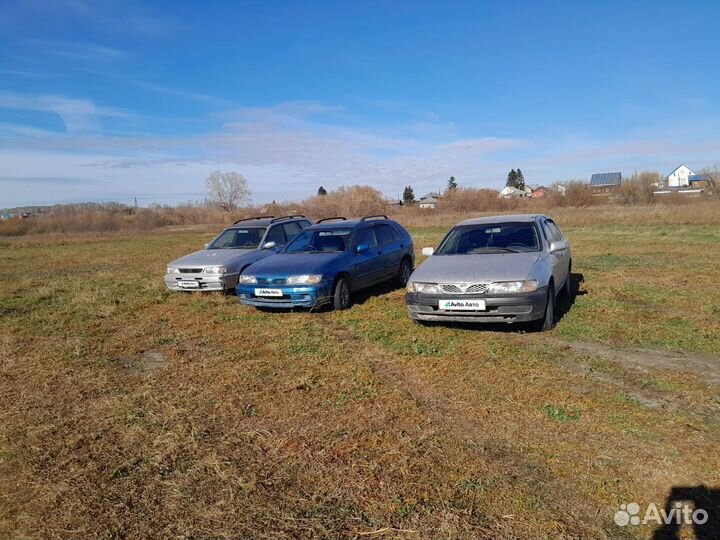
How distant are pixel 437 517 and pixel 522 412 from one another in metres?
1.63

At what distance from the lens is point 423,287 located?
6.48 metres

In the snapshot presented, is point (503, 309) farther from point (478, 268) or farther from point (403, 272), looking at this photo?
point (403, 272)

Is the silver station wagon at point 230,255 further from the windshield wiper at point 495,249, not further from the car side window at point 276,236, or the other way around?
the windshield wiper at point 495,249

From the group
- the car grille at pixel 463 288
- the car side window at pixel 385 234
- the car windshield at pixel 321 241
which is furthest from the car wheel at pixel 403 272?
the car grille at pixel 463 288

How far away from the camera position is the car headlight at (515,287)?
19.6 ft

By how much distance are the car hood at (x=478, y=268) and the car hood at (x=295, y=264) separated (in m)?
1.93

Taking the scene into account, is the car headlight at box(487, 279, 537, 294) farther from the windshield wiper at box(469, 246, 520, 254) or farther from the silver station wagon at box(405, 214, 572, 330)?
the windshield wiper at box(469, 246, 520, 254)

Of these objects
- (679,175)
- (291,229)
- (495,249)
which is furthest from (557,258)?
(679,175)

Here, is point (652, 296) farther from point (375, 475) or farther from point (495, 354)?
point (375, 475)

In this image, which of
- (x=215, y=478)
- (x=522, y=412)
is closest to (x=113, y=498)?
(x=215, y=478)

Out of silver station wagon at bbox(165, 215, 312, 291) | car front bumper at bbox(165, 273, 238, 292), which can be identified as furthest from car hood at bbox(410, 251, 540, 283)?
car front bumper at bbox(165, 273, 238, 292)

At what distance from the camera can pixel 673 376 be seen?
15.4 feet

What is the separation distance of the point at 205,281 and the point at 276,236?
211cm

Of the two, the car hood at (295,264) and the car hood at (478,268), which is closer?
the car hood at (478,268)
